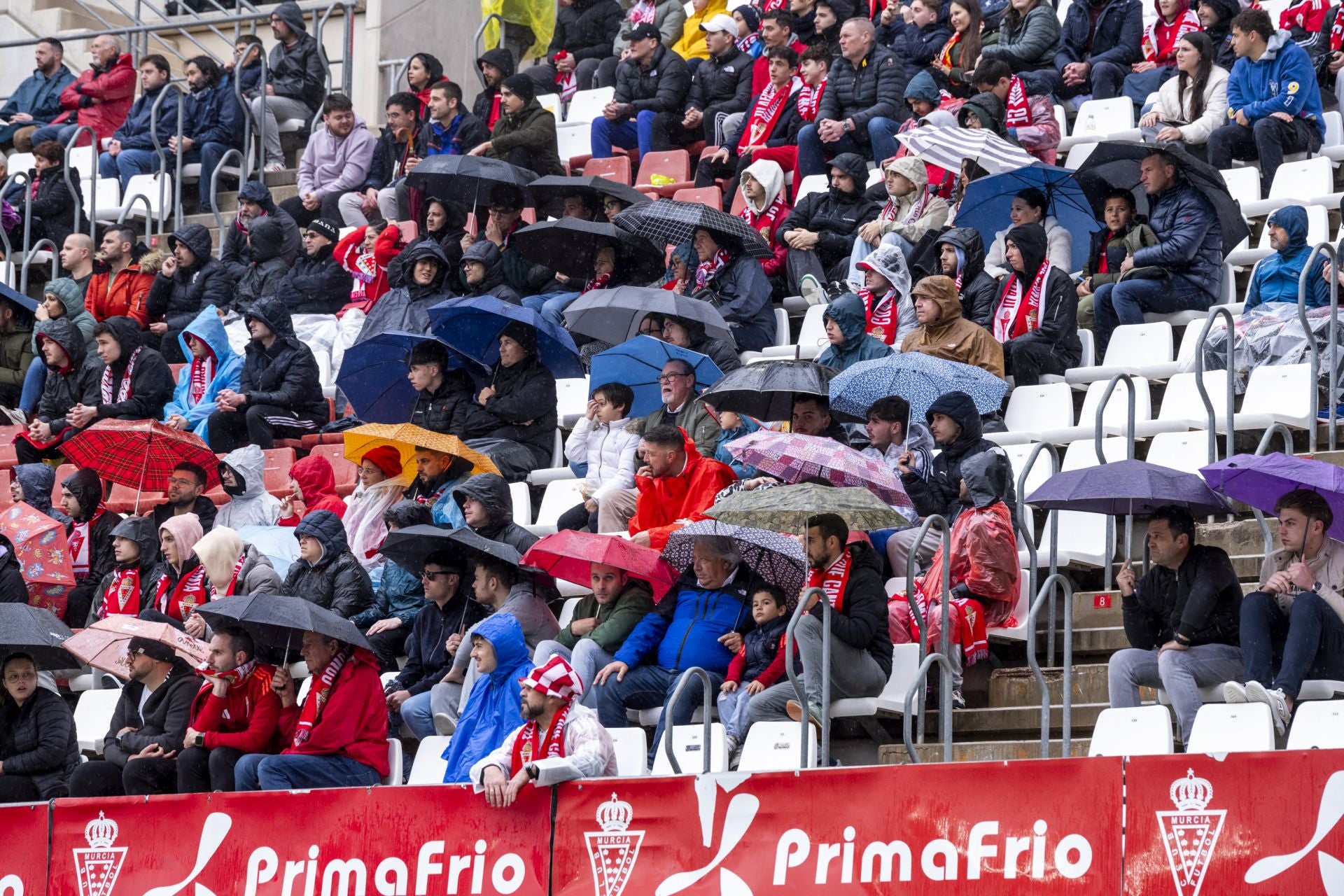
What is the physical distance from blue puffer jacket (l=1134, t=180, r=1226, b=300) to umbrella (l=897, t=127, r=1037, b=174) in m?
0.93

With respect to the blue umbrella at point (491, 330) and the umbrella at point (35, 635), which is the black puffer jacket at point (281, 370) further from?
the umbrella at point (35, 635)

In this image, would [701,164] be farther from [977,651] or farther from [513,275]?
[977,651]

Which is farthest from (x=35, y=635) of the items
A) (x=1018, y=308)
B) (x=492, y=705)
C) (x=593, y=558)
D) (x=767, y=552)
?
(x=1018, y=308)

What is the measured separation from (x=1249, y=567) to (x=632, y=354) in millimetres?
3564

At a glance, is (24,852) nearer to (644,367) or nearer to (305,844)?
(305,844)

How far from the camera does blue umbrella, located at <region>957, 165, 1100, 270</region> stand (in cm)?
1258

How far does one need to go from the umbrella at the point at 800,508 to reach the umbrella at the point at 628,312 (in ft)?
8.54

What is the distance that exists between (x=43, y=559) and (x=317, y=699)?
10.9 feet

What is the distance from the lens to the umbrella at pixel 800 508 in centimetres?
923

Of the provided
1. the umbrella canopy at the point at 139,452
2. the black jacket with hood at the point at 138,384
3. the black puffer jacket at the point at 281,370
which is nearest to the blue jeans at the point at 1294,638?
the umbrella canopy at the point at 139,452

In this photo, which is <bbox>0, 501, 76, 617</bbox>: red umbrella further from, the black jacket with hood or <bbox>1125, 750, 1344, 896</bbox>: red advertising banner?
<bbox>1125, 750, 1344, 896</bbox>: red advertising banner

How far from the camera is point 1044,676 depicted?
31.2ft

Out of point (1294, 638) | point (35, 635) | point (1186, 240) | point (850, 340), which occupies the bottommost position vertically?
point (35, 635)

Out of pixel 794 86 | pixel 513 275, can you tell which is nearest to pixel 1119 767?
pixel 513 275
